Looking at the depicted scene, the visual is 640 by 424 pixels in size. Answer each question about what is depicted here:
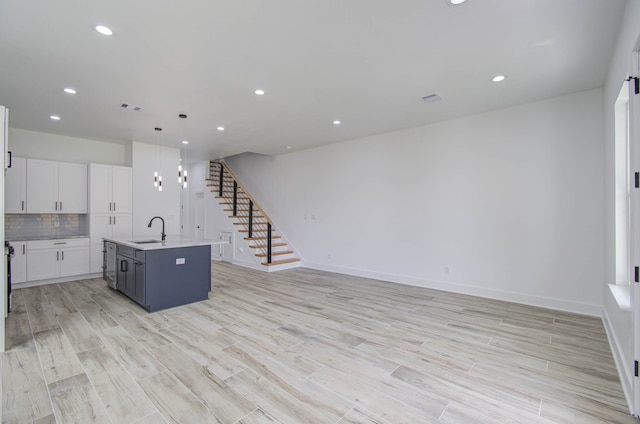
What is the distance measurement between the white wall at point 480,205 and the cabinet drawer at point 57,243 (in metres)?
4.84

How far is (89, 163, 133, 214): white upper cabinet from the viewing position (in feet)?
19.5

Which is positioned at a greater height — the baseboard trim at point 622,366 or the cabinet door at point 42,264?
the cabinet door at point 42,264

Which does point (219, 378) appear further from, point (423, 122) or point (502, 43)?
point (423, 122)

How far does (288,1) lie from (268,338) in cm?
315

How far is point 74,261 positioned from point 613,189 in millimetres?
8386

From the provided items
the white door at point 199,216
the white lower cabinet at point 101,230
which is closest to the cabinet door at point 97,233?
the white lower cabinet at point 101,230

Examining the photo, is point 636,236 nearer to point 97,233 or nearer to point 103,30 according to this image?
point 103,30

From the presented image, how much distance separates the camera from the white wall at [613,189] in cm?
212

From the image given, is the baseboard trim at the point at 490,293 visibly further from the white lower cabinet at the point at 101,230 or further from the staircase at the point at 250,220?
the white lower cabinet at the point at 101,230

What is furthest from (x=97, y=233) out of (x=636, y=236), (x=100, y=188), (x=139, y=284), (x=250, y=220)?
(x=636, y=236)

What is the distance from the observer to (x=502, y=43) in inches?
109

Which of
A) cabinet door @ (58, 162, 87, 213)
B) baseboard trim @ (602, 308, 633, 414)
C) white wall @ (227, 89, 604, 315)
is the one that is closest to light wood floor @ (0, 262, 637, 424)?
baseboard trim @ (602, 308, 633, 414)

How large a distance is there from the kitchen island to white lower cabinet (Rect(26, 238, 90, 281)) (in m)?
1.64

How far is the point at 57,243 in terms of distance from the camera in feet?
18.1
